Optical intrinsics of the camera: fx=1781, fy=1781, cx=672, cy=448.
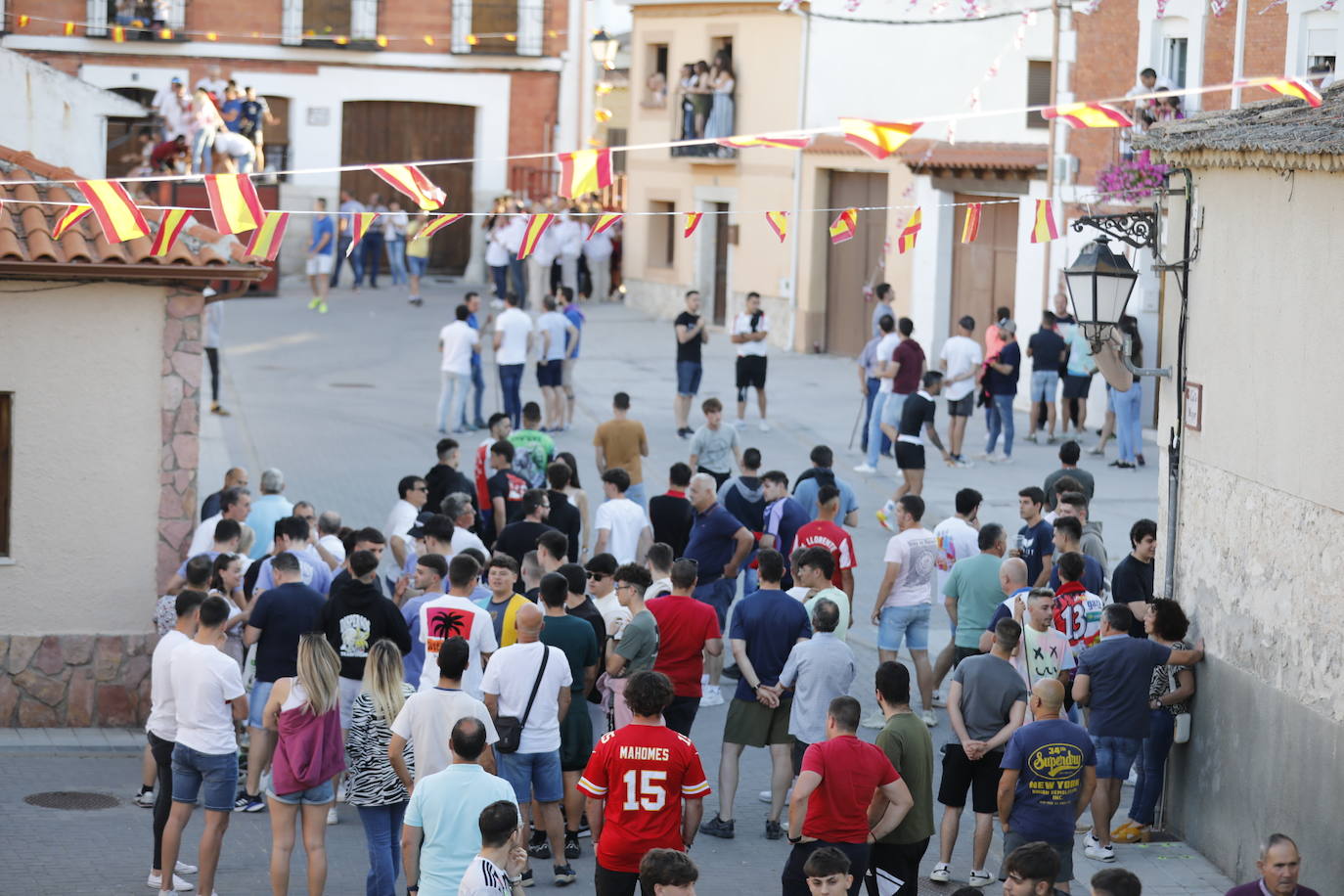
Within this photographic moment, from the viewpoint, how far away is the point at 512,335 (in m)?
21.3

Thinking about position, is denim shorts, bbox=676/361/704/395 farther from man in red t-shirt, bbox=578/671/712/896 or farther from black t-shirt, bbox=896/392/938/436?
man in red t-shirt, bbox=578/671/712/896

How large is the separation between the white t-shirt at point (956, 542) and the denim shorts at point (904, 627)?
367mm

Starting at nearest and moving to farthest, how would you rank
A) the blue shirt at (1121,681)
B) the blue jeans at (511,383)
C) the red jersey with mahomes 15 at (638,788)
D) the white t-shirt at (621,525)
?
the red jersey with mahomes 15 at (638,788) → the blue shirt at (1121,681) → the white t-shirt at (621,525) → the blue jeans at (511,383)

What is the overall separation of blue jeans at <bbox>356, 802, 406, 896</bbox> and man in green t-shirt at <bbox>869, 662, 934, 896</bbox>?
92.6 inches

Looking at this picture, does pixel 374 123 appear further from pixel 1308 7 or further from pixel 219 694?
pixel 219 694

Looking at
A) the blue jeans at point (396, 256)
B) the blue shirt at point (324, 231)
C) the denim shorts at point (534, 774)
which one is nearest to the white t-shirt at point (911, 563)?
the denim shorts at point (534, 774)

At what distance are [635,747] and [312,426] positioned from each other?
15578mm

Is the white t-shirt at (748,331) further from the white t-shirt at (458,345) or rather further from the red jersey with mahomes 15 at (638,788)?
the red jersey with mahomes 15 at (638,788)

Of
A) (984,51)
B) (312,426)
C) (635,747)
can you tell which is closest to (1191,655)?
(635,747)

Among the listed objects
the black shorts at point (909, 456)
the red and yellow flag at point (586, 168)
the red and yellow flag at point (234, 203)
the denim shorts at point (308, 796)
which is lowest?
the denim shorts at point (308, 796)

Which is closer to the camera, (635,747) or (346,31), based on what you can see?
(635,747)

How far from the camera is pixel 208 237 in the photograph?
1288 centimetres

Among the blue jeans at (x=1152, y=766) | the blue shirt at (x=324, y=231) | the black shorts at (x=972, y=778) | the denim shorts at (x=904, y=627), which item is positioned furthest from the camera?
the blue shirt at (x=324, y=231)

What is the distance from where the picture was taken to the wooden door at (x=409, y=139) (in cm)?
3806
